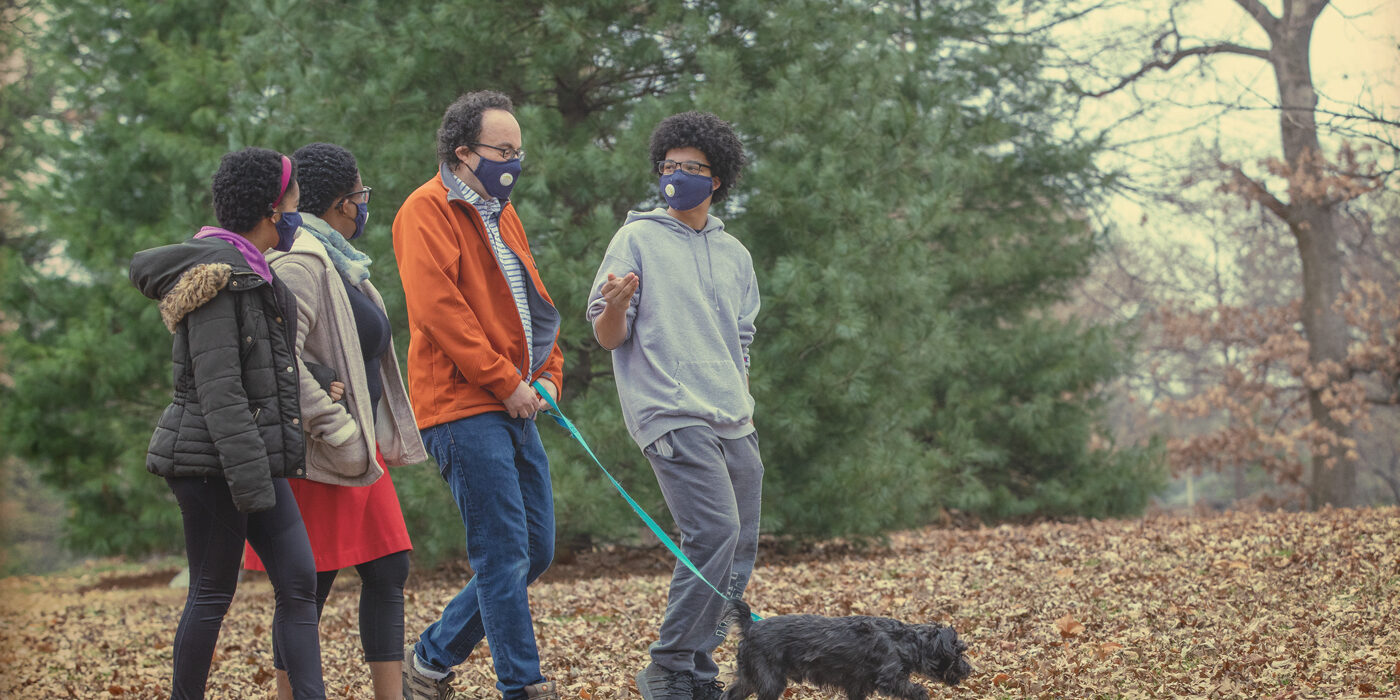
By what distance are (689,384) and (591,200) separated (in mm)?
5174

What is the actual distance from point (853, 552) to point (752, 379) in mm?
2008

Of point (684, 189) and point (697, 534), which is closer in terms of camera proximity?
point (697, 534)

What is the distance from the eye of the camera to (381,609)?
3.49 m

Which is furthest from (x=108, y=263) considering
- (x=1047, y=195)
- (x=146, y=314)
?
(x=1047, y=195)

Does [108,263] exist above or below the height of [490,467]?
above

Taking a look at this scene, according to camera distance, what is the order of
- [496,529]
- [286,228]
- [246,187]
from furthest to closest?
[496,529] < [286,228] < [246,187]

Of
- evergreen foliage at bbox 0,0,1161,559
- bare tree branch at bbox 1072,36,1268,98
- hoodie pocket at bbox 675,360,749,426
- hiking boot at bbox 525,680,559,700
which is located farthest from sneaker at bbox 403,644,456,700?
bare tree branch at bbox 1072,36,1268,98

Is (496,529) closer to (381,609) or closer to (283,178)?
(381,609)

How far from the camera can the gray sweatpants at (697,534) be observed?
11.6 ft

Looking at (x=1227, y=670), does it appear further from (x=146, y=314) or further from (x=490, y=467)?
(x=146, y=314)

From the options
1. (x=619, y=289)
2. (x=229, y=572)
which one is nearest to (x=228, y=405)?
(x=229, y=572)

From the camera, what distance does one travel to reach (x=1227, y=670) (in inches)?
156

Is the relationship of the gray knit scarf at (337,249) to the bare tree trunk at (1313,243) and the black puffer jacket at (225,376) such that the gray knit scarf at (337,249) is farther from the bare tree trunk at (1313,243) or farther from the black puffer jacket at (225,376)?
the bare tree trunk at (1313,243)

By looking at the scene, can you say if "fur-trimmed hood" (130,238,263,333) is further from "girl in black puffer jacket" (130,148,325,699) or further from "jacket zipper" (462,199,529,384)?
"jacket zipper" (462,199,529,384)
